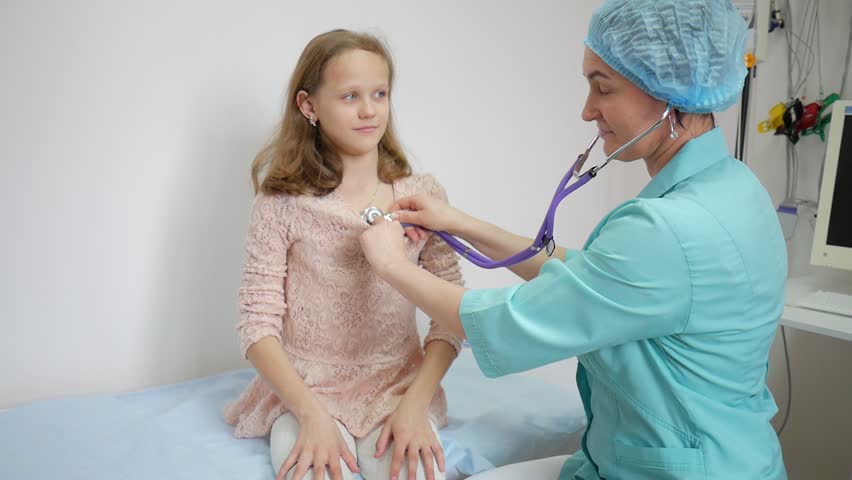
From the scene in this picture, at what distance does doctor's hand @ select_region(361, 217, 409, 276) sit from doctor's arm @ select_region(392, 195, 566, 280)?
0.09 meters

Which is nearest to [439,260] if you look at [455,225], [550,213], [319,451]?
[455,225]

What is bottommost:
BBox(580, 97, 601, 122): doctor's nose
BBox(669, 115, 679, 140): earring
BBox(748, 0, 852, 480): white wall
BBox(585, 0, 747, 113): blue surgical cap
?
BBox(748, 0, 852, 480): white wall

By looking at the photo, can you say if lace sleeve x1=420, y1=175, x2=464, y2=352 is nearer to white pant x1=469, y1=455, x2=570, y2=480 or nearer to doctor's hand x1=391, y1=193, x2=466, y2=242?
doctor's hand x1=391, y1=193, x2=466, y2=242

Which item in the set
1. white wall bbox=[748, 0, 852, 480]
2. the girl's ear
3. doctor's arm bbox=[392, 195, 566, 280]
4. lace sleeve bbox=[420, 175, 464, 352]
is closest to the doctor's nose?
doctor's arm bbox=[392, 195, 566, 280]

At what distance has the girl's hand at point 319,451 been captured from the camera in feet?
3.96

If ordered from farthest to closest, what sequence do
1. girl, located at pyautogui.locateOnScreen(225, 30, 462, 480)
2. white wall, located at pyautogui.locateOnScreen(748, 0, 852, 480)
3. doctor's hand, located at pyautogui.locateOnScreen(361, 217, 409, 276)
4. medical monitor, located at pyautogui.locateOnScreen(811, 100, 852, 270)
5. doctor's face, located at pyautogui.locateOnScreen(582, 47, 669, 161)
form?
1. white wall, located at pyautogui.locateOnScreen(748, 0, 852, 480)
2. medical monitor, located at pyautogui.locateOnScreen(811, 100, 852, 270)
3. girl, located at pyautogui.locateOnScreen(225, 30, 462, 480)
4. doctor's hand, located at pyautogui.locateOnScreen(361, 217, 409, 276)
5. doctor's face, located at pyautogui.locateOnScreen(582, 47, 669, 161)

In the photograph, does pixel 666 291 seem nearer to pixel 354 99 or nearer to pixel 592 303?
pixel 592 303

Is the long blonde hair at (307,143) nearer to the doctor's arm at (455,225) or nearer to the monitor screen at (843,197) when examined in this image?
the doctor's arm at (455,225)

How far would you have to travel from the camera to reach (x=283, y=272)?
55.1 inches

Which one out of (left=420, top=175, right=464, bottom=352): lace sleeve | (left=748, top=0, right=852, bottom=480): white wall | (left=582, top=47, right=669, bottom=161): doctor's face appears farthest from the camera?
(left=748, top=0, right=852, bottom=480): white wall

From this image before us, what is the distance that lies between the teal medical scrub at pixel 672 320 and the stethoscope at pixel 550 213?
0.07 meters

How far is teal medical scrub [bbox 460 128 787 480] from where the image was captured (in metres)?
0.98

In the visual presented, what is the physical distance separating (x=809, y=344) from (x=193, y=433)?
1.81 m

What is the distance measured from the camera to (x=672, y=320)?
100 cm
